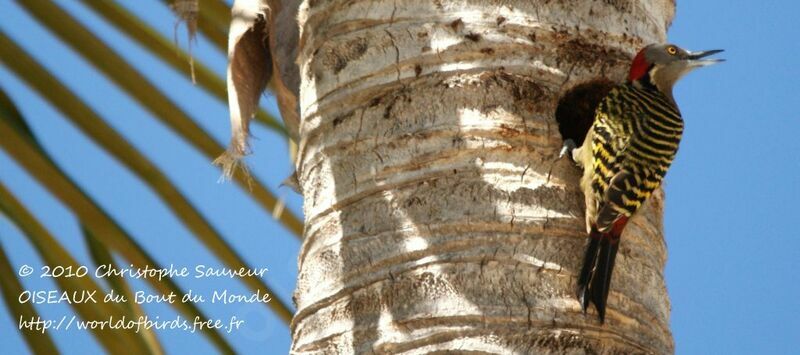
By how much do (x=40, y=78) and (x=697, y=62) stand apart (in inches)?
103

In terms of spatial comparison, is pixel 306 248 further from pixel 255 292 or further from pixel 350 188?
pixel 255 292

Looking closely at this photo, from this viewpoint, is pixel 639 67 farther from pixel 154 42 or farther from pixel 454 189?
pixel 154 42

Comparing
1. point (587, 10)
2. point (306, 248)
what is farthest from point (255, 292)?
point (587, 10)

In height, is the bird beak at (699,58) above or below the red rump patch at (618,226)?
above

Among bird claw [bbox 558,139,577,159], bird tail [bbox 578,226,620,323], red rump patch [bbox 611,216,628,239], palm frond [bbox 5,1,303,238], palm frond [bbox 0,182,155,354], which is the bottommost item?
bird tail [bbox 578,226,620,323]

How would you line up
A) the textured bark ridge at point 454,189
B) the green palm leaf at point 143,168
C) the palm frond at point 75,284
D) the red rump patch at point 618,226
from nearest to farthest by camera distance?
the textured bark ridge at point 454,189
the red rump patch at point 618,226
the palm frond at point 75,284
the green palm leaf at point 143,168

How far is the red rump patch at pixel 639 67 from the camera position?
3.87m

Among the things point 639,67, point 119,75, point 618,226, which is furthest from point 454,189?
point 119,75

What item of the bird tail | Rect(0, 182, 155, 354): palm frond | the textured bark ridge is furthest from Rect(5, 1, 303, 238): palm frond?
the bird tail

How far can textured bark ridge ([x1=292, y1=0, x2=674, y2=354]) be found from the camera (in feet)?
9.38

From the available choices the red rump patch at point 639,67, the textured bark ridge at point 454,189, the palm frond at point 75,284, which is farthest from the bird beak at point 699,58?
the palm frond at point 75,284

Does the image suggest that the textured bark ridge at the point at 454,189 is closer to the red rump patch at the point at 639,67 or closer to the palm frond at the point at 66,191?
the red rump patch at the point at 639,67

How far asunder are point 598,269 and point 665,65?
1.99 metres

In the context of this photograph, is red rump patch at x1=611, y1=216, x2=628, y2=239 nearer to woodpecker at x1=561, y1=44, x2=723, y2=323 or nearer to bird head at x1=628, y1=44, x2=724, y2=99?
woodpecker at x1=561, y1=44, x2=723, y2=323
